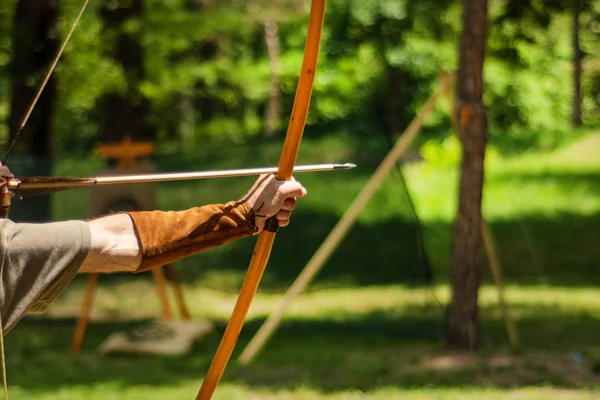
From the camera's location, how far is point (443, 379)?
7199 mm

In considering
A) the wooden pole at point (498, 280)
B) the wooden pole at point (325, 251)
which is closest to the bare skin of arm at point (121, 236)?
the wooden pole at point (325, 251)

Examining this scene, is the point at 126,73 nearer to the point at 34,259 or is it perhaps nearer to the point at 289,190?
the point at 289,190

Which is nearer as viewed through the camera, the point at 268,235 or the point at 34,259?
the point at 34,259

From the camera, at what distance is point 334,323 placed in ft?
31.0

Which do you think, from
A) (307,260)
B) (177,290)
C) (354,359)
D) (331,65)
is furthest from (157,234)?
(331,65)

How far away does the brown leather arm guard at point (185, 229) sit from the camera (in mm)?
3105

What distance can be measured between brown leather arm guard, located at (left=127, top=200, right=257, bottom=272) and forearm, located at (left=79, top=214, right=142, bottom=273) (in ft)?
0.07

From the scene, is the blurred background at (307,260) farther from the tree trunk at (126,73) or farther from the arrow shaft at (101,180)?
the arrow shaft at (101,180)

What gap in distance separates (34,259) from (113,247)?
0.21m

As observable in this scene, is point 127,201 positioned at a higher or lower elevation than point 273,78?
higher

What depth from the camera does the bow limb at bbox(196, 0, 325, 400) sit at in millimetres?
3398

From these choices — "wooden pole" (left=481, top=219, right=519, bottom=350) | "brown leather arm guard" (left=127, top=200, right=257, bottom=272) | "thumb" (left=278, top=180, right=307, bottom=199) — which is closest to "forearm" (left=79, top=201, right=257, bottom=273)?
"brown leather arm guard" (left=127, top=200, right=257, bottom=272)

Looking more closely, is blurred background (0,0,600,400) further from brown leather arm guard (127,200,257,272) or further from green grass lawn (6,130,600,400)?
brown leather arm guard (127,200,257,272)

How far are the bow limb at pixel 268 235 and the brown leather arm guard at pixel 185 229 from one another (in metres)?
0.15
